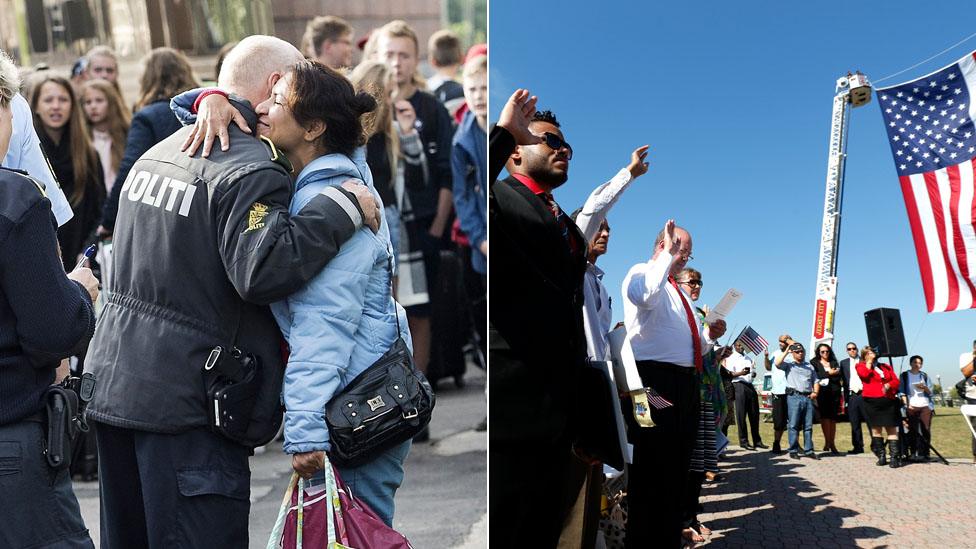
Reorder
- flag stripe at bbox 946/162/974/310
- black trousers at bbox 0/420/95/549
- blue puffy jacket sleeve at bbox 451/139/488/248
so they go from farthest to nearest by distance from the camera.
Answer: blue puffy jacket sleeve at bbox 451/139/488/248 < flag stripe at bbox 946/162/974/310 < black trousers at bbox 0/420/95/549

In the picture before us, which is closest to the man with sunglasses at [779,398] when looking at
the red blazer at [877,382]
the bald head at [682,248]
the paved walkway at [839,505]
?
the red blazer at [877,382]

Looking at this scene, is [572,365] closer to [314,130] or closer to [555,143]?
[555,143]

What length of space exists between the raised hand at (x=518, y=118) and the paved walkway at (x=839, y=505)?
3.73m

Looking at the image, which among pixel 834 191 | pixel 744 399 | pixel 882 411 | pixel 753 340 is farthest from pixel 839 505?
pixel 834 191

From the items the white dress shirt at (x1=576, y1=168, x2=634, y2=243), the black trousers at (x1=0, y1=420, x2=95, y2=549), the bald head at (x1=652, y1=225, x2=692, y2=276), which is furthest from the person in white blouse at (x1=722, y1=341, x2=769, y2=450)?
the black trousers at (x1=0, y1=420, x2=95, y2=549)

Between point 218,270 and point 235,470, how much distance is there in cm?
52

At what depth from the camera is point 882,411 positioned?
12047mm

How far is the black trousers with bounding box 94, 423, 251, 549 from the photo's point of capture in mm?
2395

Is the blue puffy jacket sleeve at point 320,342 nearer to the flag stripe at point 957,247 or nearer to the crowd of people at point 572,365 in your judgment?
the crowd of people at point 572,365

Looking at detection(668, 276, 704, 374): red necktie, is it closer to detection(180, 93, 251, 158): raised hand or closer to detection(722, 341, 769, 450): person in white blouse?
detection(180, 93, 251, 158): raised hand

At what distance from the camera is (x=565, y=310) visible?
9.71 ft

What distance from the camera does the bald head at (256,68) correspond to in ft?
8.98

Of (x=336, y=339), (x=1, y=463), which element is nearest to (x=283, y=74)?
(x=336, y=339)

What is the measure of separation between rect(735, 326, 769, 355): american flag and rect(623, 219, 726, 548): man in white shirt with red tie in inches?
128
